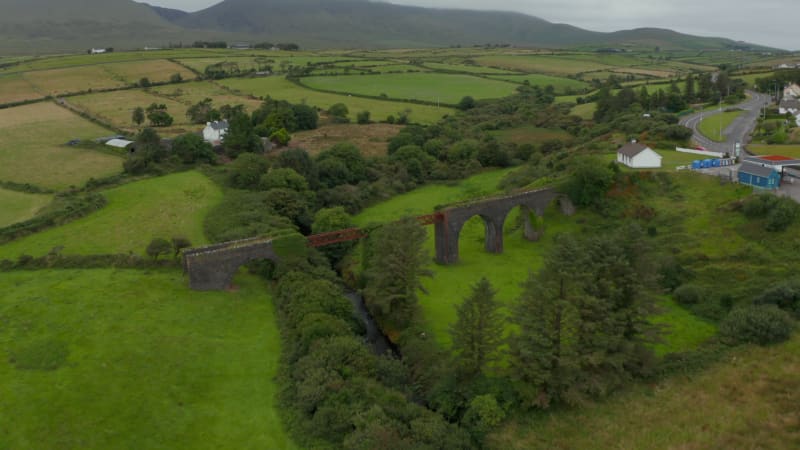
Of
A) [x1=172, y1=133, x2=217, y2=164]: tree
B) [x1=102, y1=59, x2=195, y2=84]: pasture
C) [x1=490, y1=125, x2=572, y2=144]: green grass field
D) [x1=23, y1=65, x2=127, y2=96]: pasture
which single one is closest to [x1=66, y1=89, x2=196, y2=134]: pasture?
[x1=23, y1=65, x2=127, y2=96]: pasture

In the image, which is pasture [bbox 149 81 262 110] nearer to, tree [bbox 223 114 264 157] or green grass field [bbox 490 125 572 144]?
tree [bbox 223 114 264 157]

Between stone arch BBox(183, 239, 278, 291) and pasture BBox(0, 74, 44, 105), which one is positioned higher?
pasture BBox(0, 74, 44, 105)

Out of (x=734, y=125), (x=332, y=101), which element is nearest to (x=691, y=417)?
(x=734, y=125)

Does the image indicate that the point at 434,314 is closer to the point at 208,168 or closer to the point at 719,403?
the point at 719,403

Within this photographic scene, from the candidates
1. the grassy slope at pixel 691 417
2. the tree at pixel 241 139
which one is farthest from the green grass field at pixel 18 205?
the grassy slope at pixel 691 417

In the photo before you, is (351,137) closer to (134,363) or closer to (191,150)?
(191,150)

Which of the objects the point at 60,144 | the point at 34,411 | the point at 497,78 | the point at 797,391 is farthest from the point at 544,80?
the point at 34,411

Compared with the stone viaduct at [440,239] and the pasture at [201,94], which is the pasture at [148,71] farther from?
the stone viaduct at [440,239]
